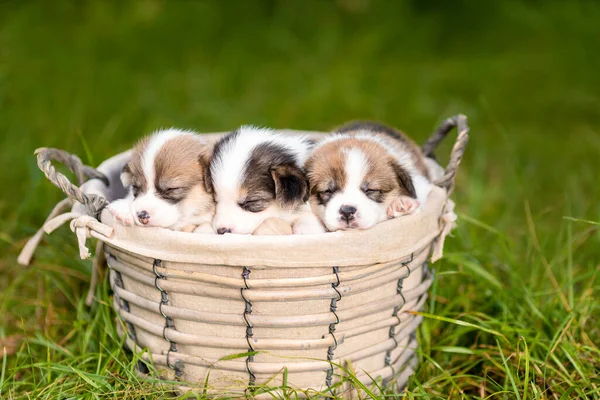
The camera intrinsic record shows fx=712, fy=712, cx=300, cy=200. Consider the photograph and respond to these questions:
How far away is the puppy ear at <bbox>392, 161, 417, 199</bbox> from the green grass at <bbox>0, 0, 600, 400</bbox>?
578 mm

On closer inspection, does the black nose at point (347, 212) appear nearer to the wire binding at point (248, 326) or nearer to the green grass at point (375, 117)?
the wire binding at point (248, 326)

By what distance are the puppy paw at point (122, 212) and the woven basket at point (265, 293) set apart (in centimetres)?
3

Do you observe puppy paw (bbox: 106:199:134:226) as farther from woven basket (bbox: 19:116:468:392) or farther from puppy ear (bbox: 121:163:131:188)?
puppy ear (bbox: 121:163:131:188)

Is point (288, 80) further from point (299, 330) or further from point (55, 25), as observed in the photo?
point (299, 330)

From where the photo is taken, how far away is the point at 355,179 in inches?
127

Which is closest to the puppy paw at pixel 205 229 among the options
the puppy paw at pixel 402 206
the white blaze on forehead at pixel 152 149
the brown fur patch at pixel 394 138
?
the white blaze on forehead at pixel 152 149

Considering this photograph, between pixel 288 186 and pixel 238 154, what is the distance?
0.90ft

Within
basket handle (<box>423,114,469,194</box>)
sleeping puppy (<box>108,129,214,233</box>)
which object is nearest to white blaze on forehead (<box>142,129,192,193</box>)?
sleeping puppy (<box>108,129,214,233</box>)

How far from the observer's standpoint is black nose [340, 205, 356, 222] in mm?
2992

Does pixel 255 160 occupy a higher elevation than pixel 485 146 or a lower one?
higher

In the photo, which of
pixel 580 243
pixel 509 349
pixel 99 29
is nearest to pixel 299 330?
pixel 509 349

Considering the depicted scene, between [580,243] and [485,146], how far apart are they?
2.40 meters

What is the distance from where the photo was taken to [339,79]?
723 centimetres

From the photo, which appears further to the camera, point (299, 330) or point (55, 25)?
point (55, 25)
